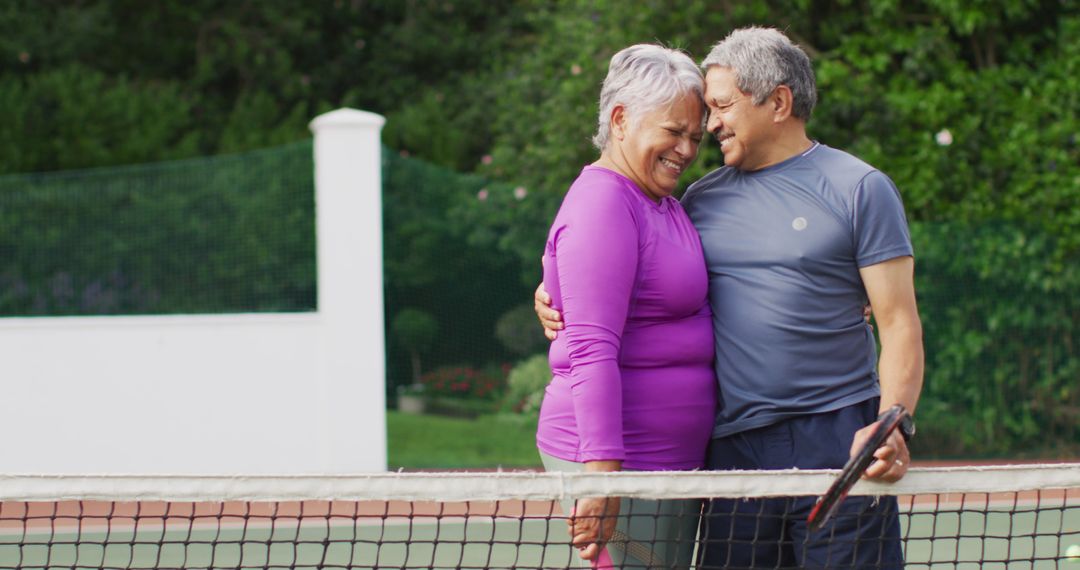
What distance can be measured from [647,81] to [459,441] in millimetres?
6902

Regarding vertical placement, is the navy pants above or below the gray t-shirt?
below

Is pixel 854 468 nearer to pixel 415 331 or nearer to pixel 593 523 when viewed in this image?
pixel 593 523

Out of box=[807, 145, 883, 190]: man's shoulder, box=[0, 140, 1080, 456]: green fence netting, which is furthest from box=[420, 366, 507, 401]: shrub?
box=[807, 145, 883, 190]: man's shoulder

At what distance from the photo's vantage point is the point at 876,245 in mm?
2676

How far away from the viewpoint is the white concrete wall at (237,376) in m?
8.13

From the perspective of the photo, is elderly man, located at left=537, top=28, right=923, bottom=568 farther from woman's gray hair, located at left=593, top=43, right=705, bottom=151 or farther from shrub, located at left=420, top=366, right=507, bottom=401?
shrub, located at left=420, top=366, right=507, bottom=401

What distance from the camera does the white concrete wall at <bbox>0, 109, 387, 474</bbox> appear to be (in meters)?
8.13

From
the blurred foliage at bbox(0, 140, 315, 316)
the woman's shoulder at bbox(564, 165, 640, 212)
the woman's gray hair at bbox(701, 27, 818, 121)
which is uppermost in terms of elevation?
the woman's gray hair at bbox(701, 27, 818, 121)

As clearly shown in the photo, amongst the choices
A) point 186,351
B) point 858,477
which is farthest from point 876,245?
point 186,351

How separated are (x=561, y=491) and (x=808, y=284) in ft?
2.12

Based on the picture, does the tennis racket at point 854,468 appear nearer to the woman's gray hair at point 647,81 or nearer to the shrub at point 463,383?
the woman's gray hair at point 647,81

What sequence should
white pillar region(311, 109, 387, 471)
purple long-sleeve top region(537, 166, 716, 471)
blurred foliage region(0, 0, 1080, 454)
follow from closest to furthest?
purple long-sleeve top region(537, 166, 716, 471)
white pillar region(311, 109, 387, 471)
blurred foliage region(0, 0, 1080, 454)

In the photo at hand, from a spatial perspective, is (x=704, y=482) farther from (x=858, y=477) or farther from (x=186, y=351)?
(x=186, y=351)

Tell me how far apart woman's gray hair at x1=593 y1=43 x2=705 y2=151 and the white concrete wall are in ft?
18.2
